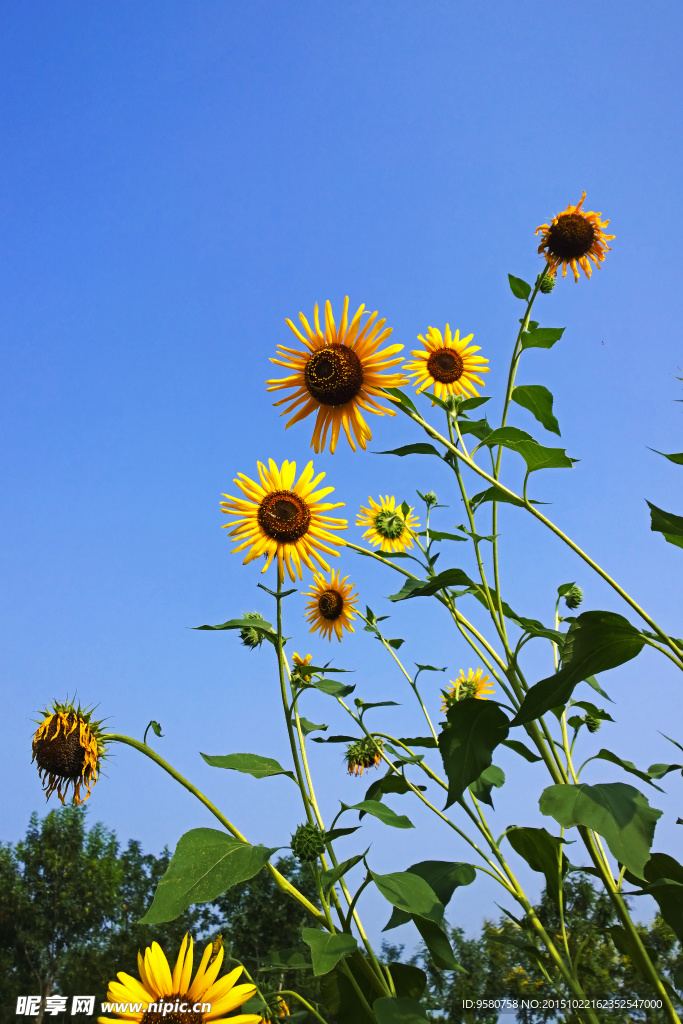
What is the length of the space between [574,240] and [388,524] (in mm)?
2028

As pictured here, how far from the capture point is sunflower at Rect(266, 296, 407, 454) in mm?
2551

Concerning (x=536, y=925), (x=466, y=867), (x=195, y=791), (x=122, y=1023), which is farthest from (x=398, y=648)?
(x=122, y=1023)

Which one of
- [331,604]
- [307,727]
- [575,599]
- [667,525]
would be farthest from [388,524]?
[667,525]

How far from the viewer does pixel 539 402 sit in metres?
2.56

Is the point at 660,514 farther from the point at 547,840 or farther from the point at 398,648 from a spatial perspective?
the point at 398,648

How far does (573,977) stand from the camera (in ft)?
7.04

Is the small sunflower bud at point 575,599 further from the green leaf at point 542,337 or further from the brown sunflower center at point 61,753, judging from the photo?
the brown sunflower center at point 61,753

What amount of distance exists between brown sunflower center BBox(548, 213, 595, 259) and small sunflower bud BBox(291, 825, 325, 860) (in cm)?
353

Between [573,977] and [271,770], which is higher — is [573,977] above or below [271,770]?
below

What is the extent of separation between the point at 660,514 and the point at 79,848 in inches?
1411

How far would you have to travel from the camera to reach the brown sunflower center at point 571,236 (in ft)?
13.6

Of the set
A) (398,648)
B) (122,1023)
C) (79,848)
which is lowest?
(122,1023)

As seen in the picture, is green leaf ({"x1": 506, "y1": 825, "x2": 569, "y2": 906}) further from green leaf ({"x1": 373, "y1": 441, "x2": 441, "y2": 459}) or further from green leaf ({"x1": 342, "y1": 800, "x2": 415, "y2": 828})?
green leaf ({"x1": 373, "y1": 441, "x2": 441, "y2": 459})

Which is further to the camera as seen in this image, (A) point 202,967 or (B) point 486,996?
(B) point 486,996
